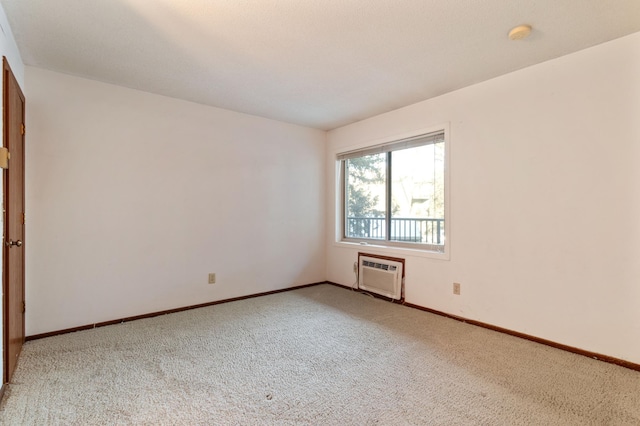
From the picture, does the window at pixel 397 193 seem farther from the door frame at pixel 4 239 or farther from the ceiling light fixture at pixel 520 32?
the door frame at pixel 4 239

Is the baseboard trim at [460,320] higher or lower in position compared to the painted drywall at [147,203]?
lower

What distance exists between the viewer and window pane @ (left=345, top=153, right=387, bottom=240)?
411 cm

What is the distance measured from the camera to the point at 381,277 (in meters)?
3.81

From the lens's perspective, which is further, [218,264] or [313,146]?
[313,146]

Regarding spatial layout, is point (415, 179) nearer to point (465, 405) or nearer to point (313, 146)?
point (313, 146)

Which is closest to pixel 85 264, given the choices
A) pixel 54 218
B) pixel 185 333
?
pixel 54 218

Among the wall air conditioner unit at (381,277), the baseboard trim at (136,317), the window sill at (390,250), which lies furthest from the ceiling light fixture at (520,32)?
the baseboard trim at (136,317)

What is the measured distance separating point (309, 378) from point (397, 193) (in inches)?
99.8

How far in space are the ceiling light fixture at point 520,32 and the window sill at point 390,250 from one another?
1954 millimetres

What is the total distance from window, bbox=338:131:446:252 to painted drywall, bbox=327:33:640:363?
8.9 inches

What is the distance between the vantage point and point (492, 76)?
282 centimetres

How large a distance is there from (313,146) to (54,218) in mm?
3121

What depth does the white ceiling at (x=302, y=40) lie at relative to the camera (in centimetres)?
190

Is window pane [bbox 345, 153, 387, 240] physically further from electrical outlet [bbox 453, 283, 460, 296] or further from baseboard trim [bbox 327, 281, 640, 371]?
baseboard trim [bbox 327, 281, 640, 371]
